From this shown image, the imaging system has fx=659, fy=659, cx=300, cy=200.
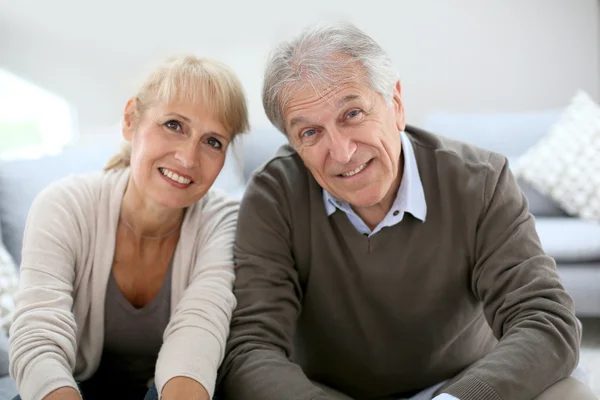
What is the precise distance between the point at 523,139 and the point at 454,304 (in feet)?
6.01

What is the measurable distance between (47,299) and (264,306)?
0.45 m

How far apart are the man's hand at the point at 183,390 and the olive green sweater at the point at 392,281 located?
3.8 inches

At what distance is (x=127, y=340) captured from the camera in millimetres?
1537

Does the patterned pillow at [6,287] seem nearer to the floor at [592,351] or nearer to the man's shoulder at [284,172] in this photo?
the man's shoulder at [284,172]

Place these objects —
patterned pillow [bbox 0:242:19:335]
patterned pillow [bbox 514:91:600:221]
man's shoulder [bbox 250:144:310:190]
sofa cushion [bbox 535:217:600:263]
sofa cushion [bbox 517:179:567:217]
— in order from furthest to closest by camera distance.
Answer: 1. sofa cushion [bbox 517:179:567:217]
2. patterned pillow [bbox 514:91:600:221]
3. sofa cushion [bbox 535:217:600:263]
4. patterned pillow [bbox 0:242:19:335]
5. man's shoulder [bbox 250:144:310:190]

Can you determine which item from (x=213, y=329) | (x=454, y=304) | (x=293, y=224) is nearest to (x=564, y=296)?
(x=454, y=304)

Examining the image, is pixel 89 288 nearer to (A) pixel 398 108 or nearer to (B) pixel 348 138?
(B) pixel 348 138

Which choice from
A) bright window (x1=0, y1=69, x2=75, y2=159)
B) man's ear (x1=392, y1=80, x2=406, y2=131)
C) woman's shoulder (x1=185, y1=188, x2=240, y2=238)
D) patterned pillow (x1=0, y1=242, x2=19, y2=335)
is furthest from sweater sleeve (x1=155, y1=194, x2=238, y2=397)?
bright window (x1=0, y1=69, x2=75, y2=159)

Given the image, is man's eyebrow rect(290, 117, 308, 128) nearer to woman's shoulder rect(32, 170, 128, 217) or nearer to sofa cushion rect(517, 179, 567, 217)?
woman's shoulder rect(32, 170, 128, 217)

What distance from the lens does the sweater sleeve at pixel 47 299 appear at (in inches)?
49.9

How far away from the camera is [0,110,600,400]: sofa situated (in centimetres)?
205

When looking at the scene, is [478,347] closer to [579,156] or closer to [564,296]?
[564,296]

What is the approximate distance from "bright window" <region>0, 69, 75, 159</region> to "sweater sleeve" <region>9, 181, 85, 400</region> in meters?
1.96

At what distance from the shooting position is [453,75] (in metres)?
3.60
